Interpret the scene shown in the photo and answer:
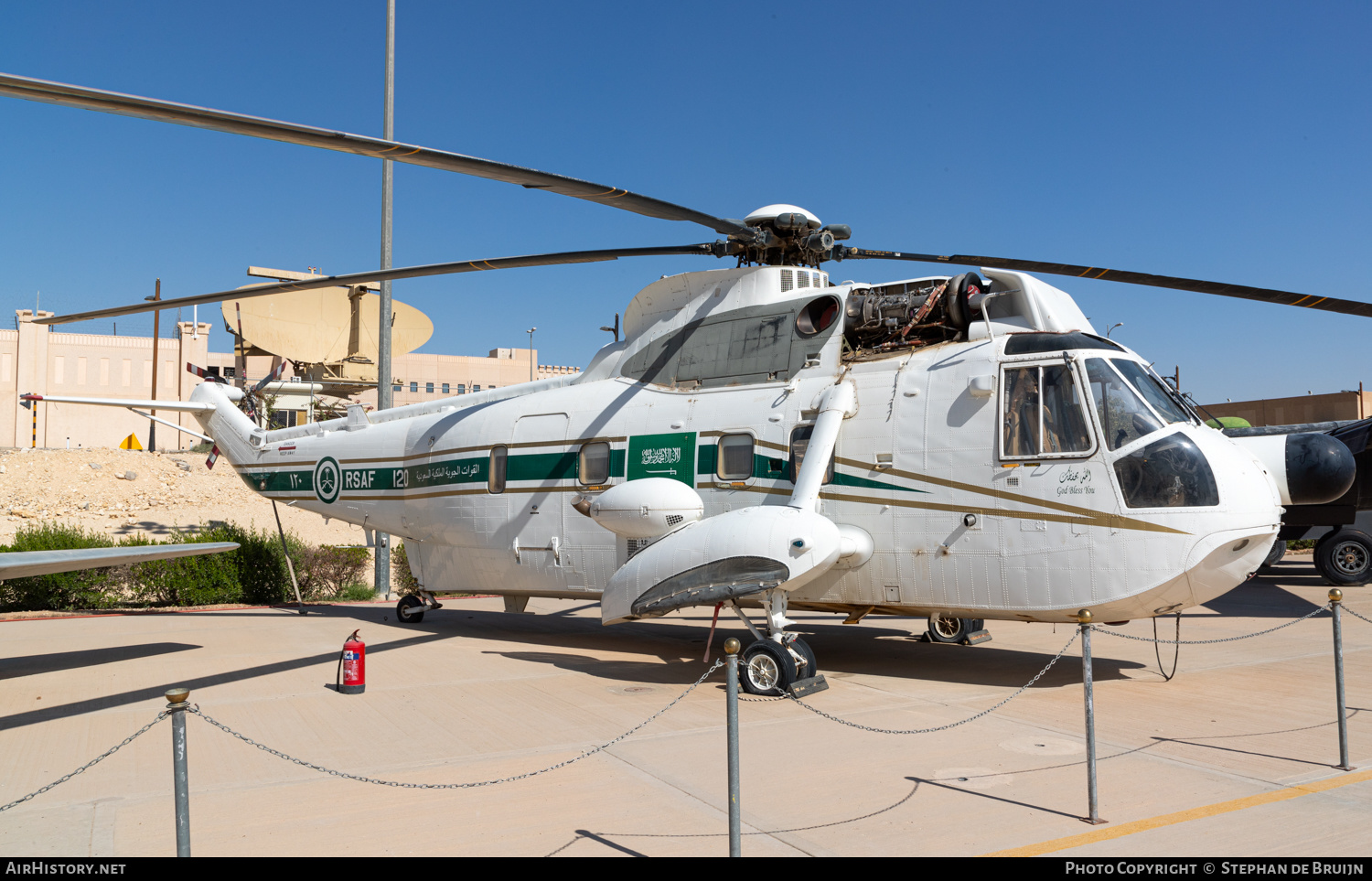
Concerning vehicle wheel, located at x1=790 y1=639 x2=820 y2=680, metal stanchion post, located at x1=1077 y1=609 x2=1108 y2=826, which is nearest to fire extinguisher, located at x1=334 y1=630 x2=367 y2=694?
vehicle wheel, located at x1=790 y1=639 x2=820 y2=680

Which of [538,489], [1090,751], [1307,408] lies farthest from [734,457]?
[1307,408]

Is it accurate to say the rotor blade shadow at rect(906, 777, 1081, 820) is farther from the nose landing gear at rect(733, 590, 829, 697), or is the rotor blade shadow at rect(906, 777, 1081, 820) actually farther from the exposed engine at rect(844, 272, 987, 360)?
the exposed engine at rect(844, 272, 987, 360)

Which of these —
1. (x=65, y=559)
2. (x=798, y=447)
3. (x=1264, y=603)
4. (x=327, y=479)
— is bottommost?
(x=1264, y=603)

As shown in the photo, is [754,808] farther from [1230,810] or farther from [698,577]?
[698,577]

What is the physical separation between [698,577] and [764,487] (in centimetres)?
167

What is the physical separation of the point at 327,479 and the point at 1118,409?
1182 cm

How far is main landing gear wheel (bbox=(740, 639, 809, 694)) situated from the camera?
9.05 metres

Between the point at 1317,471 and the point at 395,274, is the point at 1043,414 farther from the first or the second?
the point at 395,274

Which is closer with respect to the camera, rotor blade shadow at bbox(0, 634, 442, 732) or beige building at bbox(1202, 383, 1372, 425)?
rotor blade shadow at bbox(0, 634, 442, 732)

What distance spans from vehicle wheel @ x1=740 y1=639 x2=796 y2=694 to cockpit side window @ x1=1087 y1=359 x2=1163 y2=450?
12.2ft

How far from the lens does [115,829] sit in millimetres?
5395

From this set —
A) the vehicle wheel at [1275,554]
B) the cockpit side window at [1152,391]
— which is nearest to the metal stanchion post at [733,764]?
the cockpit side window at [1152,391]

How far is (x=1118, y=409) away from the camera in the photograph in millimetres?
8695
